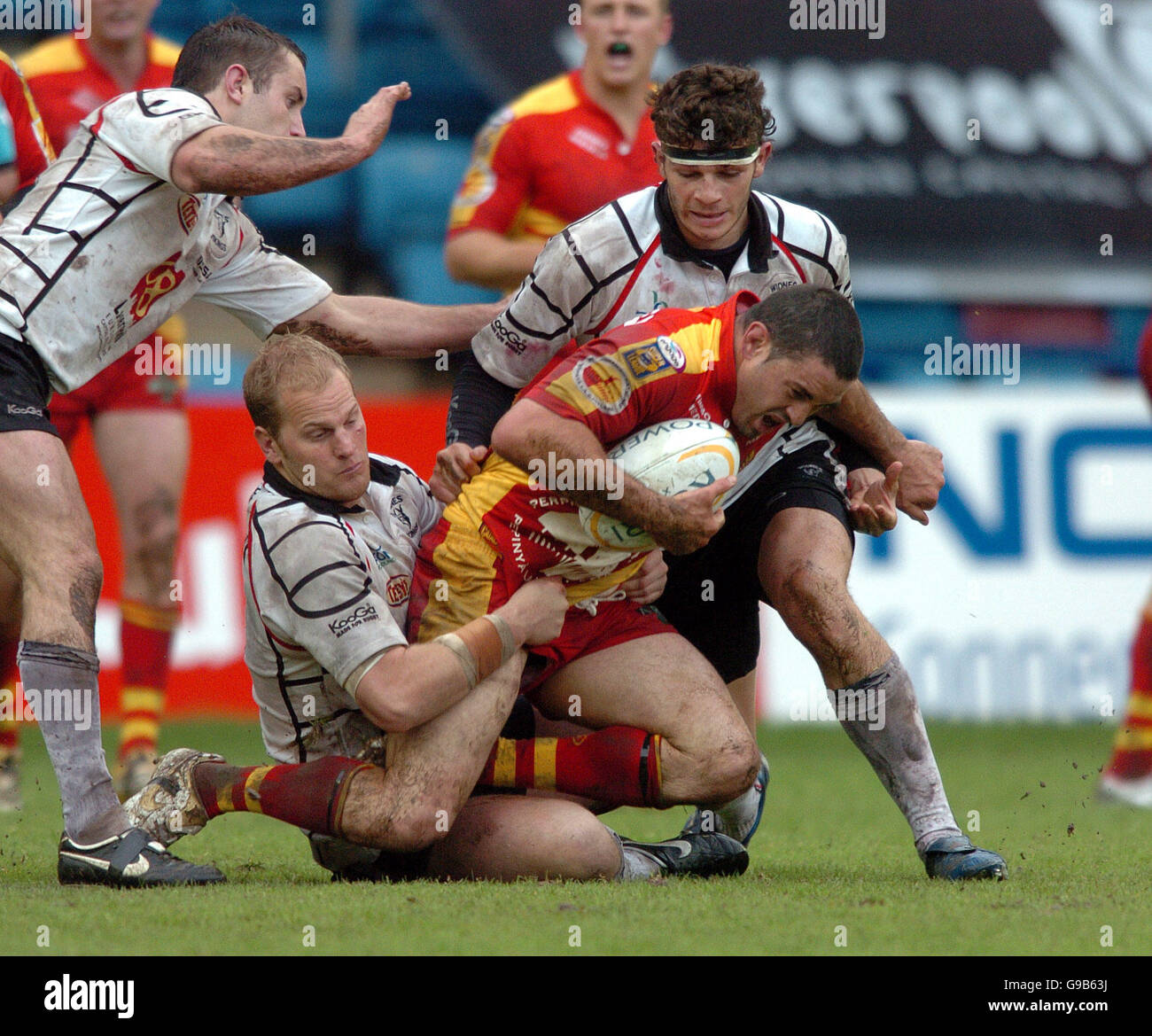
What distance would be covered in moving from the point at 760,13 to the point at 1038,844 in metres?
6.20

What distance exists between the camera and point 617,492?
396 centimetres

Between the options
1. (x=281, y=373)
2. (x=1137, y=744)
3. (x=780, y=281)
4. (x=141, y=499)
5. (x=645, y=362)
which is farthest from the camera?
(x=1137, y=744)

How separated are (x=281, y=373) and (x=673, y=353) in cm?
96

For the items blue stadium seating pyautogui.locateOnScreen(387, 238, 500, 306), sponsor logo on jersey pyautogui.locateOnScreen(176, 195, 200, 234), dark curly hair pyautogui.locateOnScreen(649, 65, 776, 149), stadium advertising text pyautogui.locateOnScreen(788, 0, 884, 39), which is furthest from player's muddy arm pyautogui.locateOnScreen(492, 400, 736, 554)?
stadium advertising text pyautogui.locateOnScreen(788, 0, 884, 39)

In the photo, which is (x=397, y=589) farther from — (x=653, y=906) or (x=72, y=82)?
(x=72, y=82)

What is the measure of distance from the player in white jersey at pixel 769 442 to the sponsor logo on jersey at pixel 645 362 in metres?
0.56

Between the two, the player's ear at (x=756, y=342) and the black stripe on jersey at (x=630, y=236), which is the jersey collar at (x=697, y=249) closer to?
the black stripe on jersey at (x=630, y=236)

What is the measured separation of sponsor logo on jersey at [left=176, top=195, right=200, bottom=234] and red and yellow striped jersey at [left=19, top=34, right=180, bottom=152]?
242 cm

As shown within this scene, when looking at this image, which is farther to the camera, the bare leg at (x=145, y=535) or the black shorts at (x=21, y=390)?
the bare leg at (x=145, y=535)

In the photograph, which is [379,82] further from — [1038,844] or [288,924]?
[288,924]

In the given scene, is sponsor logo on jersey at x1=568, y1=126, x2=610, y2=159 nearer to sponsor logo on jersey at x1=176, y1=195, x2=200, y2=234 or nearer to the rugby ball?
sponsor logo on jersey at x1=176, y1=195, x2=200, y2=234

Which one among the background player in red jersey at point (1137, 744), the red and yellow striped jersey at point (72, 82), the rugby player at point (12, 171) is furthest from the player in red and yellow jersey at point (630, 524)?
the red and yellow striped jersey at point (72, 82)

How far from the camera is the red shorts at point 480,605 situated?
4320 millimetres

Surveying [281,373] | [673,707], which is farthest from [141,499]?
[673,707]
